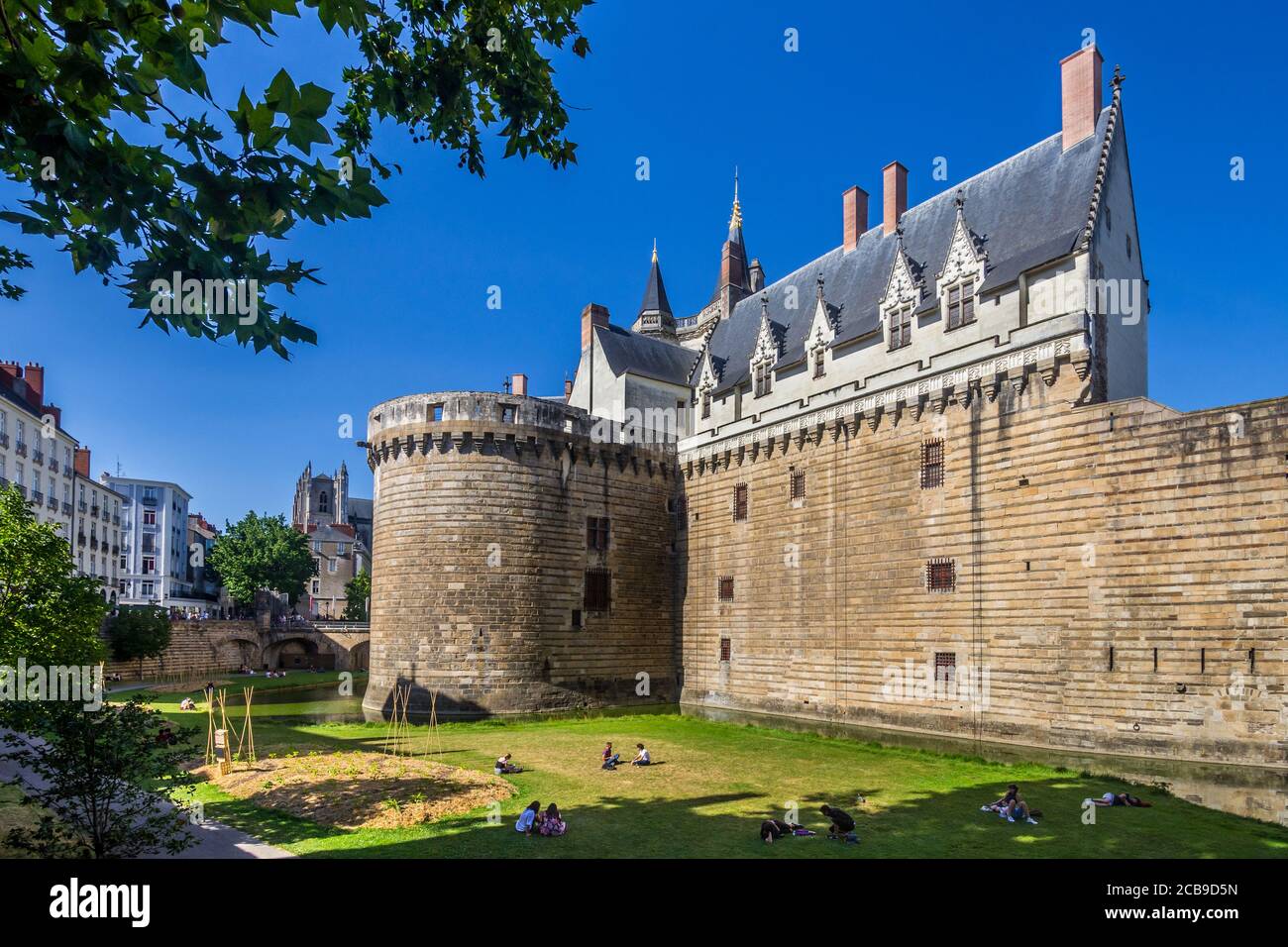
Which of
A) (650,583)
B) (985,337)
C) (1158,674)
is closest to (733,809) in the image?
(1158,674)

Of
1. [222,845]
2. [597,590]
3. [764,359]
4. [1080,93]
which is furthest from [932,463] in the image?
[222,845]

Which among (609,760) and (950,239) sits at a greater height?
(950,239)

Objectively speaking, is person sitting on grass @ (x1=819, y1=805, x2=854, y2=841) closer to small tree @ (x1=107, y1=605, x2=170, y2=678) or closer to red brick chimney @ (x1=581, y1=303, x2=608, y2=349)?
red brick chimney @ (x1=581, y1=303, x2=608, y2=349)

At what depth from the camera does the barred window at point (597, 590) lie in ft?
113

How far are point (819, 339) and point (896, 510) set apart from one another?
27.3ft

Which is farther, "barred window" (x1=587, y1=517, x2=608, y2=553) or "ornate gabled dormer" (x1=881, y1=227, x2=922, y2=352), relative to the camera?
"barred window" (x1=587, y1=517, x2=608, y2=553)

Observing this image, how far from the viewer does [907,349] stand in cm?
2831

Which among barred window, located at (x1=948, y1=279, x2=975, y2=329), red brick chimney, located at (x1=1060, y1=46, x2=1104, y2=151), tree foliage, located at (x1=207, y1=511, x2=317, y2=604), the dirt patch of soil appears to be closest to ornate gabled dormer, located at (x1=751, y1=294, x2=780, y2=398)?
barred window, located at (x1=948, y1=279, x2=975, y2=329)

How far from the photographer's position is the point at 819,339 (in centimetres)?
3212

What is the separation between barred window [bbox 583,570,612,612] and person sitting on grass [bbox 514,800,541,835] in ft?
63.5

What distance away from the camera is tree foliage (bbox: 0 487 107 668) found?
19.0 m

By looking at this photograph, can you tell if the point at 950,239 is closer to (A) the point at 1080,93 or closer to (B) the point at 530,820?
(A) the point at 1080,93

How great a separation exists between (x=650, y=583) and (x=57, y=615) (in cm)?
2244

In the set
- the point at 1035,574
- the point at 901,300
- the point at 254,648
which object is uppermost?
the point at 901,300
